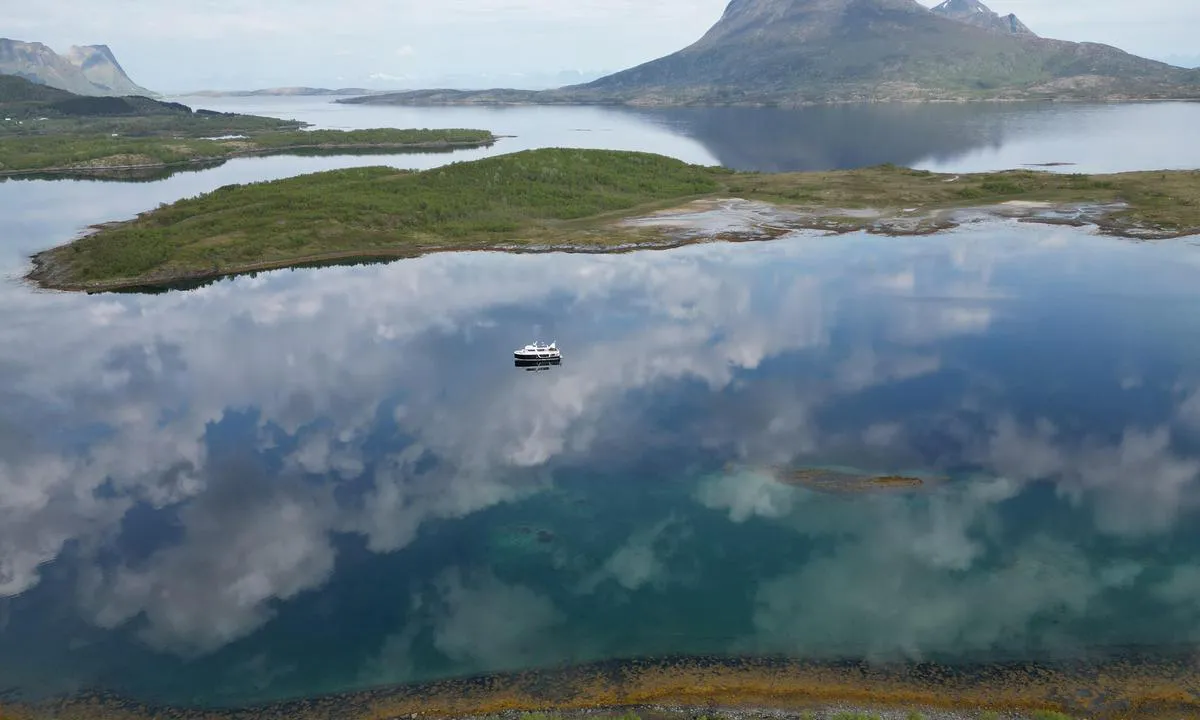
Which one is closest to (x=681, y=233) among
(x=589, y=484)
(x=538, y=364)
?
(x=538, y=364)

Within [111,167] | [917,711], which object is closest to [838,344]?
[917,711]

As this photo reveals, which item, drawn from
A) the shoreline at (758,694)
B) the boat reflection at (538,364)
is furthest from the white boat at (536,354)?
the shoreline at (758,694)

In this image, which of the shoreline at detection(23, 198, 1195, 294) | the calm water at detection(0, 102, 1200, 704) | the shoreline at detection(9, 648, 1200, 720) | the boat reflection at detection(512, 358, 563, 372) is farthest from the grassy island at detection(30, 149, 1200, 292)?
the shoreline at detection(9, 648, 1200, 720)

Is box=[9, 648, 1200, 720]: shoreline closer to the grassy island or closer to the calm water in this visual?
the calm water

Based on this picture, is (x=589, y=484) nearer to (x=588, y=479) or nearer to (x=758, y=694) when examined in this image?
(x=588, y=479)

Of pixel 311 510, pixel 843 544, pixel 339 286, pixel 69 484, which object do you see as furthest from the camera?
pixel 339 286

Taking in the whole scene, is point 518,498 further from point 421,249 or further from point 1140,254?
point 1140,254
